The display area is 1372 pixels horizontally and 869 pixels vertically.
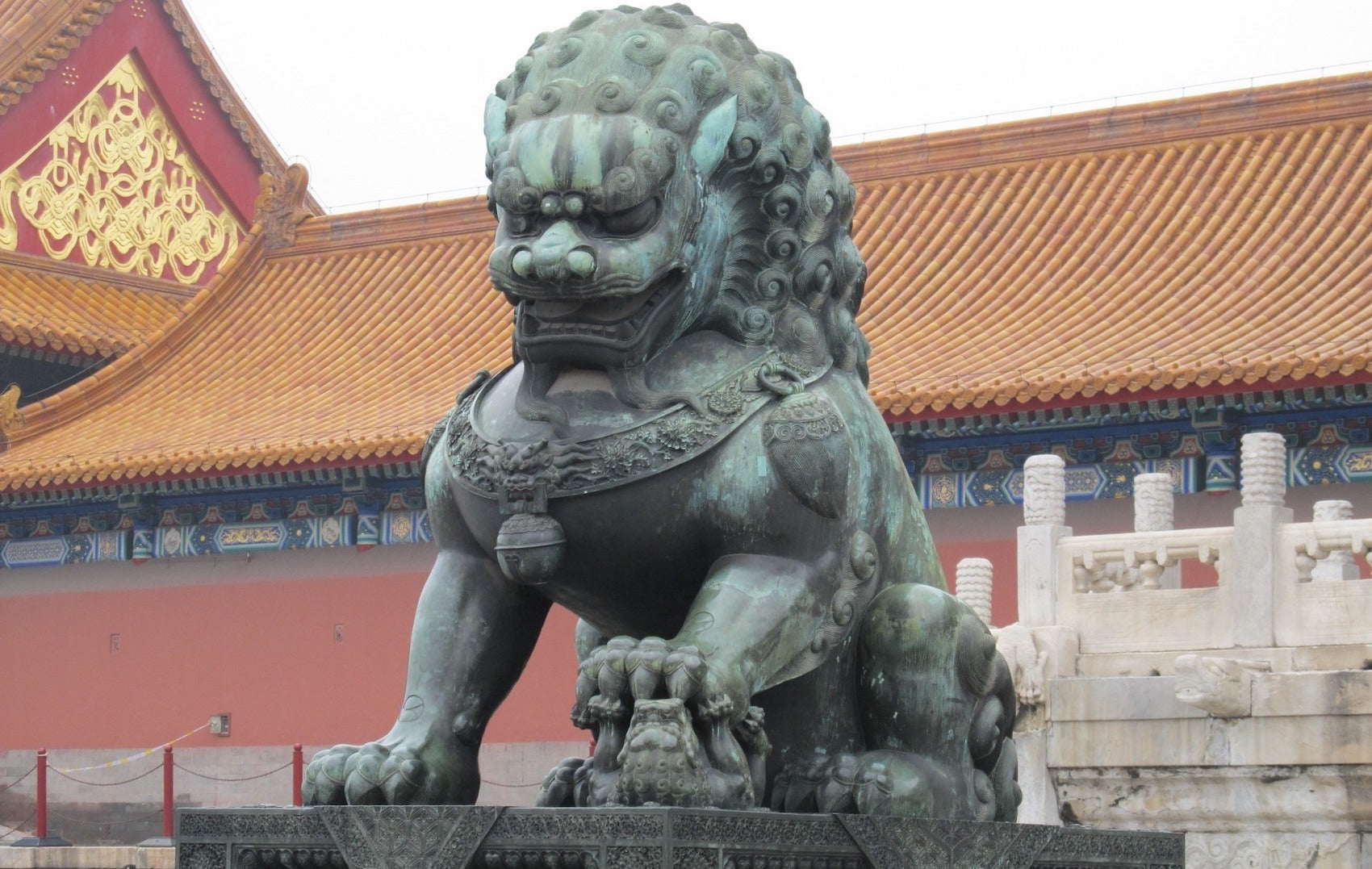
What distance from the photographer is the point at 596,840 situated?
3.92 m

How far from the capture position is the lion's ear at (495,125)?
4.43m

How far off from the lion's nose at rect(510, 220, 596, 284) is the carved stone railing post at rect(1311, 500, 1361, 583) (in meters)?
7.85

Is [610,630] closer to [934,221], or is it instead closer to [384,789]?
[384,789]

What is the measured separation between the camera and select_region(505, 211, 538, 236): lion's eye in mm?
4270

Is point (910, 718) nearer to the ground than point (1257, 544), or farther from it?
nearer to the ground

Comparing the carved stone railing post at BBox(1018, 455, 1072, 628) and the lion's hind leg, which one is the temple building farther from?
the lion's hind leg

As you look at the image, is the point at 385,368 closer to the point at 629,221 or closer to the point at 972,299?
the point at 972,299

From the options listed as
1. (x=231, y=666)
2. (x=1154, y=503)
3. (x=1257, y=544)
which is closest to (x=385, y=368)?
(x=231, y=666)

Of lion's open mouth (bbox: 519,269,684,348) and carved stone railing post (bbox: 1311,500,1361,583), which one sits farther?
carved stone railing post (bbox: 1311,500,1361,583)

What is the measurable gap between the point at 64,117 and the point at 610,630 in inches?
775

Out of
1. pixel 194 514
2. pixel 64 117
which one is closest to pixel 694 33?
pixel 194 514

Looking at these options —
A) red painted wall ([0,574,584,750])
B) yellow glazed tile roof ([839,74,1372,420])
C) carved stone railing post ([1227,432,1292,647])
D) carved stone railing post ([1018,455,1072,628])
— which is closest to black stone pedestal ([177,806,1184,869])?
carved stone railing post ([1227,432,1292,647])

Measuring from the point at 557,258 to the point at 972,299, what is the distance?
14.1 meters

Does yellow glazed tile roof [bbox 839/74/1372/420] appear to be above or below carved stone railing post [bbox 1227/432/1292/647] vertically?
above
